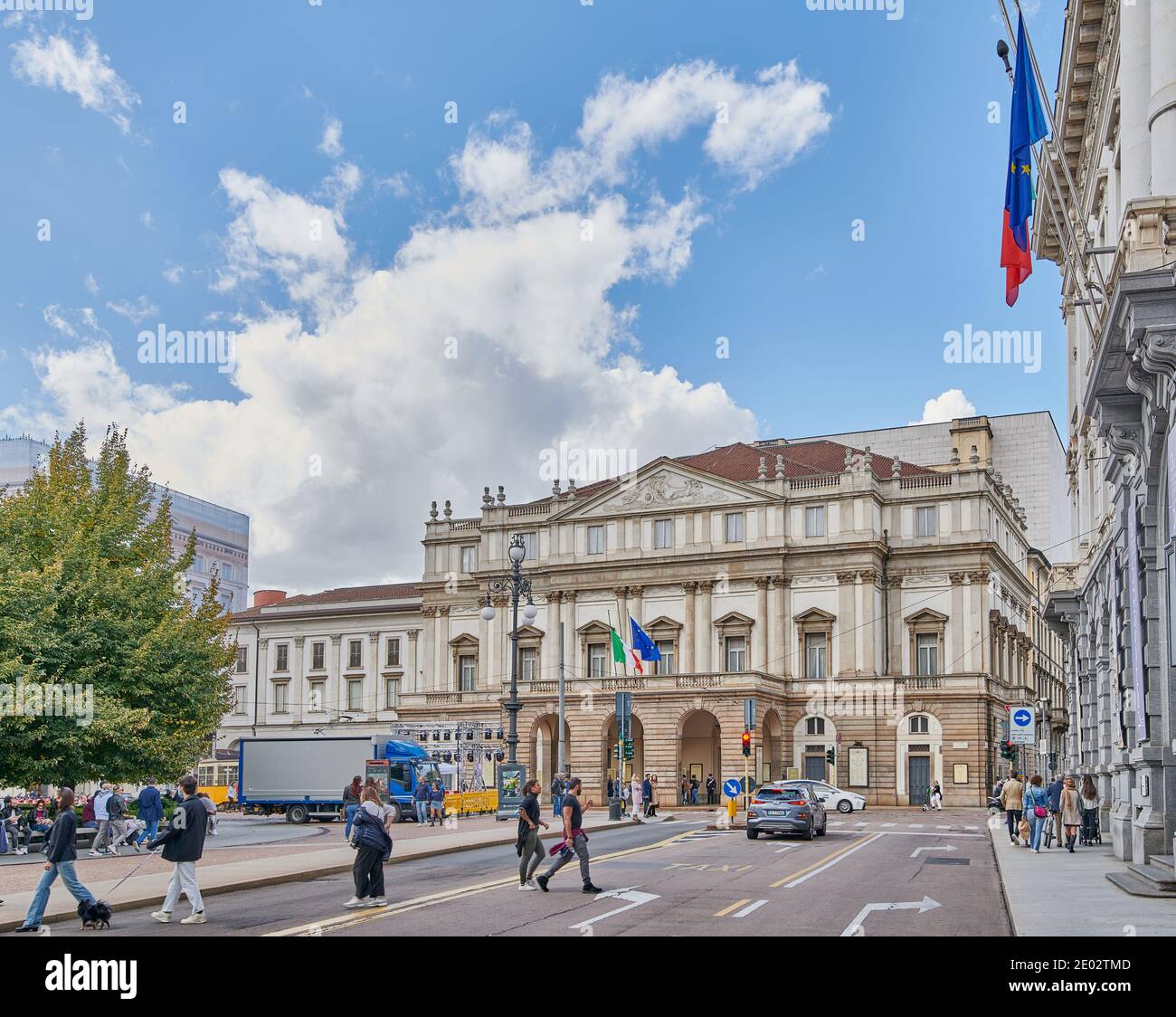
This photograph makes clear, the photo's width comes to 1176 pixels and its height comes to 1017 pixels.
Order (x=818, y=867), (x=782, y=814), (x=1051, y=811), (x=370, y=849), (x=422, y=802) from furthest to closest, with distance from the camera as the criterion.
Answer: (x=422, y=802), (x=782, y=814), (x=1051, y=811), (x=818, y=867), (x=370, y=849)

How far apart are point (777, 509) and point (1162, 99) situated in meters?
56.5

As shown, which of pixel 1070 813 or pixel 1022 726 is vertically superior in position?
pixel 1022 726

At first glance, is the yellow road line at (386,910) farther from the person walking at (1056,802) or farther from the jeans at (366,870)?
the person walking at (1056,802)

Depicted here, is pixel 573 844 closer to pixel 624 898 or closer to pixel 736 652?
pixel 624 898

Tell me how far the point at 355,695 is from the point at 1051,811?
69.9m

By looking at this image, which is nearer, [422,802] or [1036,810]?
[1036,810]

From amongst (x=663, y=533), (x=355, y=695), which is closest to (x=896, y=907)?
(x=663, y=533)

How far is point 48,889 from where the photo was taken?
16.3 metres

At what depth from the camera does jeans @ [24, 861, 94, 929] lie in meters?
16.2

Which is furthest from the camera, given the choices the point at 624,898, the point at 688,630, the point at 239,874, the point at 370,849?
the point at 688,630

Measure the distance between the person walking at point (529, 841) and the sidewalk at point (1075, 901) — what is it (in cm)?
735

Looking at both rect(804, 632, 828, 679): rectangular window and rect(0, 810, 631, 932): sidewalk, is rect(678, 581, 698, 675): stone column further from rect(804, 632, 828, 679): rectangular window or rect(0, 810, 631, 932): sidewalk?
rect(0, 810, 631, 932): sidewalk
